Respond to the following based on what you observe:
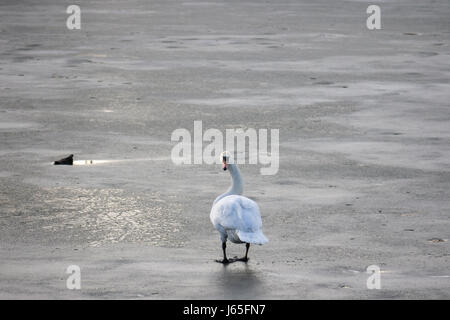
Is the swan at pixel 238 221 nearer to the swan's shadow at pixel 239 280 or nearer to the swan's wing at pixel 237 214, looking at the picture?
the swan's wing at pixel 237 214

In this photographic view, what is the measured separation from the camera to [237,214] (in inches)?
376

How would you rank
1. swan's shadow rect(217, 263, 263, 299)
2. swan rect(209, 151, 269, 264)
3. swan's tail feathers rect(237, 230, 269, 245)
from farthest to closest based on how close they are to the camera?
swan rect(209, 151, 269, 264)
swan's tail feathers rect(237, 230, 269, 245)
swan's shadow rect(217, 263, 263, 299)

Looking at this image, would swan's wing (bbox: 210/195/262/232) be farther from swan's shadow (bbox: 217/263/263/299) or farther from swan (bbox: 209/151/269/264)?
swan's shadow (bbox: 217/263/263/299)

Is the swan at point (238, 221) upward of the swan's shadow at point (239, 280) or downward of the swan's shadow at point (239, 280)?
upward

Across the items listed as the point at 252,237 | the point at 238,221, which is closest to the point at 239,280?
the point at 252,237

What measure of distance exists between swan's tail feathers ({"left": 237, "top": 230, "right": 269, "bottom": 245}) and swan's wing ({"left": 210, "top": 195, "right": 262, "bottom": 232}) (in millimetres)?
42

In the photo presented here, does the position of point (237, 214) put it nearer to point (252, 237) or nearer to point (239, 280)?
point (252, 237)

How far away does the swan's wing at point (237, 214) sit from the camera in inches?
372

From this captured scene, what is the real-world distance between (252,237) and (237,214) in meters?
0.31

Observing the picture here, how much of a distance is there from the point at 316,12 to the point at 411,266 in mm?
26887

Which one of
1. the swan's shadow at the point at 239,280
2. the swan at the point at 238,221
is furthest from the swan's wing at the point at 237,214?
the swan's shadow at the point at 239,280

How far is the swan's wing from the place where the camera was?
9445 millimetres

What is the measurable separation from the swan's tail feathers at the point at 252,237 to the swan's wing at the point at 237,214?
0.04 meters

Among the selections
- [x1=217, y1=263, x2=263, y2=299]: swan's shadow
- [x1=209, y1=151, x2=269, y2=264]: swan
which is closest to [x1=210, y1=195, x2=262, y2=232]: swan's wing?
[x1=209, y1=151, x2=269, y2=264]: swan
